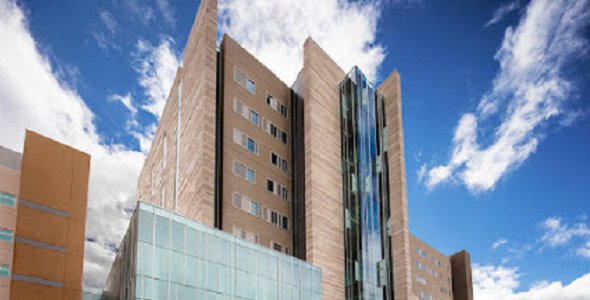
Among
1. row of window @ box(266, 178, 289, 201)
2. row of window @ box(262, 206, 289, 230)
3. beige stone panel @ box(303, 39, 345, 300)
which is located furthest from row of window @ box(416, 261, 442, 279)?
row of window @ box(262, 206, 289, 230)

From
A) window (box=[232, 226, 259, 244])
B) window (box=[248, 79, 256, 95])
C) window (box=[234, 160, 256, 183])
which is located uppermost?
window (box=[248, 79, 256, 95])

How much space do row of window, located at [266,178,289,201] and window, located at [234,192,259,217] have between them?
269 centimetres

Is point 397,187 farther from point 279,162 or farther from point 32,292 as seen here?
point 32,292

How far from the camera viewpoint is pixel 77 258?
39062mm

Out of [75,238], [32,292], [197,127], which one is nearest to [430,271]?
[197,127]

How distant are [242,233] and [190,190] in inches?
220

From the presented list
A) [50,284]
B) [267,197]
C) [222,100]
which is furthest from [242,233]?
[50,284]

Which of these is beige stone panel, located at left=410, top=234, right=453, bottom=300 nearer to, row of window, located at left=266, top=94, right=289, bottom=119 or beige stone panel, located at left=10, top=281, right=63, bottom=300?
row of window, located at left=266, top=94, right=289, bottom=119

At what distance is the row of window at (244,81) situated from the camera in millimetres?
44219

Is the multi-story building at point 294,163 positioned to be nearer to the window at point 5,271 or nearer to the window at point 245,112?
the window at point 245,112

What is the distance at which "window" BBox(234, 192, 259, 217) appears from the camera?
40.1 meters

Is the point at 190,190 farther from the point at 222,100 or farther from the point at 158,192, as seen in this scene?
the point at 158,192

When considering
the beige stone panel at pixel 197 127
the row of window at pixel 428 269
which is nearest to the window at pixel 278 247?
the beige stone panel at pixel 197 127

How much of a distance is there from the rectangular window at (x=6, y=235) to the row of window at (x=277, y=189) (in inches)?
805
